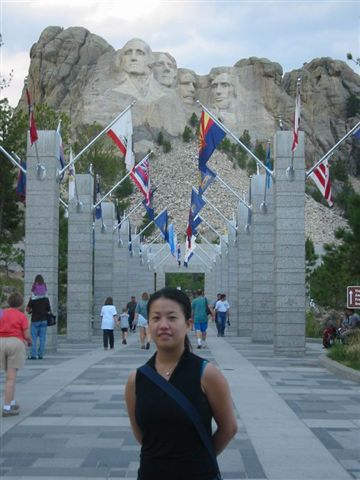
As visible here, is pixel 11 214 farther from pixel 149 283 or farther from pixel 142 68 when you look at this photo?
pixel 142 68

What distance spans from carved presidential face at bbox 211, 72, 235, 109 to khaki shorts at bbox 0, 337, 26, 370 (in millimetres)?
144324

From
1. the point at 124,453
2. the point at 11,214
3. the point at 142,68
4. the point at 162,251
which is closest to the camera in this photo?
the point at 124,453

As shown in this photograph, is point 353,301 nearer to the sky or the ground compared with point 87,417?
nearer to the sky

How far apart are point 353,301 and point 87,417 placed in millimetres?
7261

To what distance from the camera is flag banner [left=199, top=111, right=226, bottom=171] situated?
25250mm

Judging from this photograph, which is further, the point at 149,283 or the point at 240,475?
the point at 149,283

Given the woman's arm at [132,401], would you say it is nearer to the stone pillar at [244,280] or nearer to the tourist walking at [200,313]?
the tourist walking at [200,313]

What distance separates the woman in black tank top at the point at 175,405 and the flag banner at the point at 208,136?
69.9 feet

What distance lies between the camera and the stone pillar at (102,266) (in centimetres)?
3597

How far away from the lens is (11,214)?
199ft

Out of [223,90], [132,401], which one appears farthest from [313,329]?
[223,90]

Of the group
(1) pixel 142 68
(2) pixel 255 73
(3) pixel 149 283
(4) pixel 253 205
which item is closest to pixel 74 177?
(4) pixel 253 205

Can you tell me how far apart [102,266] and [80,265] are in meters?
6.65

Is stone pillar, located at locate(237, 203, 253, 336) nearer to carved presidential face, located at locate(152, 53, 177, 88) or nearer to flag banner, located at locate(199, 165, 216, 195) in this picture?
flag banner, located at locate(199, 165, 216, 195)
